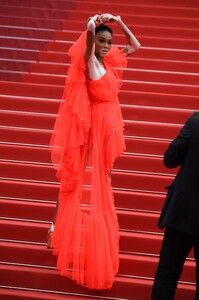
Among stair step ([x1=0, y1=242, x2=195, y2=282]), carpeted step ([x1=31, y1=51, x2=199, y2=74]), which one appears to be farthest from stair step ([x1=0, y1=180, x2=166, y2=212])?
carpeted step ([x1=31, y1=51, x2=199, y2=74])

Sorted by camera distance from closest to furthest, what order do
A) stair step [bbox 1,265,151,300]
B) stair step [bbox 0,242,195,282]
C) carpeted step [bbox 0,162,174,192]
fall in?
stair step [bbox 1,265,151,300], stair step [bbox 0,242,195,282], carpeted step [bbox 0,162,174,192]

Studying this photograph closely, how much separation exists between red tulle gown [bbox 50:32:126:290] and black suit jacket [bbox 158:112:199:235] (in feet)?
2.71

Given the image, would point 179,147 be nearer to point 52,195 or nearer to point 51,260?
point 51,260

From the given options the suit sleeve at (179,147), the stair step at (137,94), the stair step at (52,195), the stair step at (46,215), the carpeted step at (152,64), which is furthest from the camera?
the carpeted step at (152,64)

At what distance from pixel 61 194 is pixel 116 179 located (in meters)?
0.98

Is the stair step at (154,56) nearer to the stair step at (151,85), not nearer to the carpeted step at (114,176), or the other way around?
the stair step at (151,85)

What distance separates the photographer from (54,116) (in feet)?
19.1

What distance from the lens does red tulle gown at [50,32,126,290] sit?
13.3 feet

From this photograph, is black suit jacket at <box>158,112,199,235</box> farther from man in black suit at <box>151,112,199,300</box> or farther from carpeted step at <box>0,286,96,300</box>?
carpeted step at <box>0,286,96,300</box>

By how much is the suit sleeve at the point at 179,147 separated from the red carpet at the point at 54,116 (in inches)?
45.0

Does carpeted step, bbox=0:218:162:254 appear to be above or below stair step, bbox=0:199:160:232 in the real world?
below

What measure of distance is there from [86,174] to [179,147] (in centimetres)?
101

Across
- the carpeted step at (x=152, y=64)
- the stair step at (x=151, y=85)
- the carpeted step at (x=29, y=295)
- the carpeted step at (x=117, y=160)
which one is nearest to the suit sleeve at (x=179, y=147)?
the carpeted step at (x=29, y=295)

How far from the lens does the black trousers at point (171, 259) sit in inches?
132
